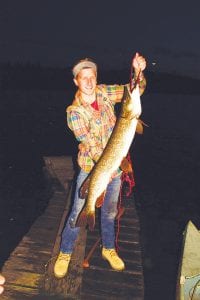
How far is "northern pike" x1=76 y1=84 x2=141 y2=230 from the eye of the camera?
3.48 metres

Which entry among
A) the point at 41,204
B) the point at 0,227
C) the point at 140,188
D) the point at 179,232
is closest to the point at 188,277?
the point at 179,232

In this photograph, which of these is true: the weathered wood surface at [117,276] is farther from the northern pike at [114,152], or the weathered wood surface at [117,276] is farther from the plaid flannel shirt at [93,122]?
the plaid flannel shirt at [93,122]

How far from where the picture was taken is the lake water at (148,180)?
8.12m

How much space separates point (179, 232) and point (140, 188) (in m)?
5.26

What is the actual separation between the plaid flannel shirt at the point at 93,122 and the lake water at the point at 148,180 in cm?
399

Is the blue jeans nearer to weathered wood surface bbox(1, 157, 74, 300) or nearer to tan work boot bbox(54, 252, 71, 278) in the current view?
tan work boot bbox(54, 252, 71, 278)

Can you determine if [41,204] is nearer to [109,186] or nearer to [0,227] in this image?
[0,227]

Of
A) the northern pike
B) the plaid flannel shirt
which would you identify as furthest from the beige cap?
the northern pike

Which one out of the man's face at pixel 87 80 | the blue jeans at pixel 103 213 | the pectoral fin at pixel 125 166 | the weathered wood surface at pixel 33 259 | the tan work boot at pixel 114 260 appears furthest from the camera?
the tan work boot at pixel 114 260

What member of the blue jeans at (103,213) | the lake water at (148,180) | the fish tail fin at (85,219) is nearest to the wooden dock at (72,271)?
the blue jeans at (103,213)

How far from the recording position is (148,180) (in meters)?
15.6

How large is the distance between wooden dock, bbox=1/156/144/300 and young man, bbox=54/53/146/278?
0.70ft

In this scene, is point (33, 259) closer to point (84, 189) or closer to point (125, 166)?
point (84, 189)

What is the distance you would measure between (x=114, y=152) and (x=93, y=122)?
44cm
